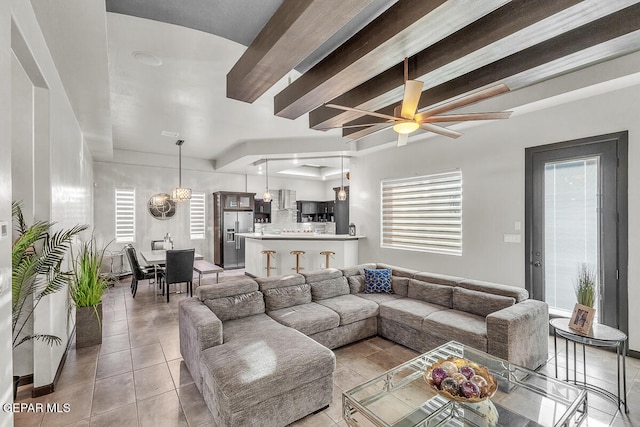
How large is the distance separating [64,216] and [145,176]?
469 centimetres

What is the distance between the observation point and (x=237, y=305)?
306 cm

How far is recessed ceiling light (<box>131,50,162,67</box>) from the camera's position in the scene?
2862 mm

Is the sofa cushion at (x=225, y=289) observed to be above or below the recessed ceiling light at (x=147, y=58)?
below

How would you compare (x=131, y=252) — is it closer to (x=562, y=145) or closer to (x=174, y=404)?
(x=174, y=404)

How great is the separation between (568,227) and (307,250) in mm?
4230

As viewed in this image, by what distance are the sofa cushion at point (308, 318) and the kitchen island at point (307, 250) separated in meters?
2.73

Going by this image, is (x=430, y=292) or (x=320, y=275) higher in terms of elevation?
(x=320, y=275)

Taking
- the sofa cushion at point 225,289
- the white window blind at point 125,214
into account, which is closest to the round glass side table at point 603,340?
the sofa cushion at point 225,289

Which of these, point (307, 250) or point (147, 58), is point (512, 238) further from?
point (147, 58)

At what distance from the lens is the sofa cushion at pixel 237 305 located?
295 centimetres

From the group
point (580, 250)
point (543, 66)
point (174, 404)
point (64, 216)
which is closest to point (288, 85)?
point (543, 66)

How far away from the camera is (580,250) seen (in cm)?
348

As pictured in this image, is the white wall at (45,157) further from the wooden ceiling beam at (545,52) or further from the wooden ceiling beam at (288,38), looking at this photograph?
the wooden ceiling beam at (545,52)

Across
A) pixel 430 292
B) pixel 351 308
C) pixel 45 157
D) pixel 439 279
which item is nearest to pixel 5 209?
pixel 45 157
